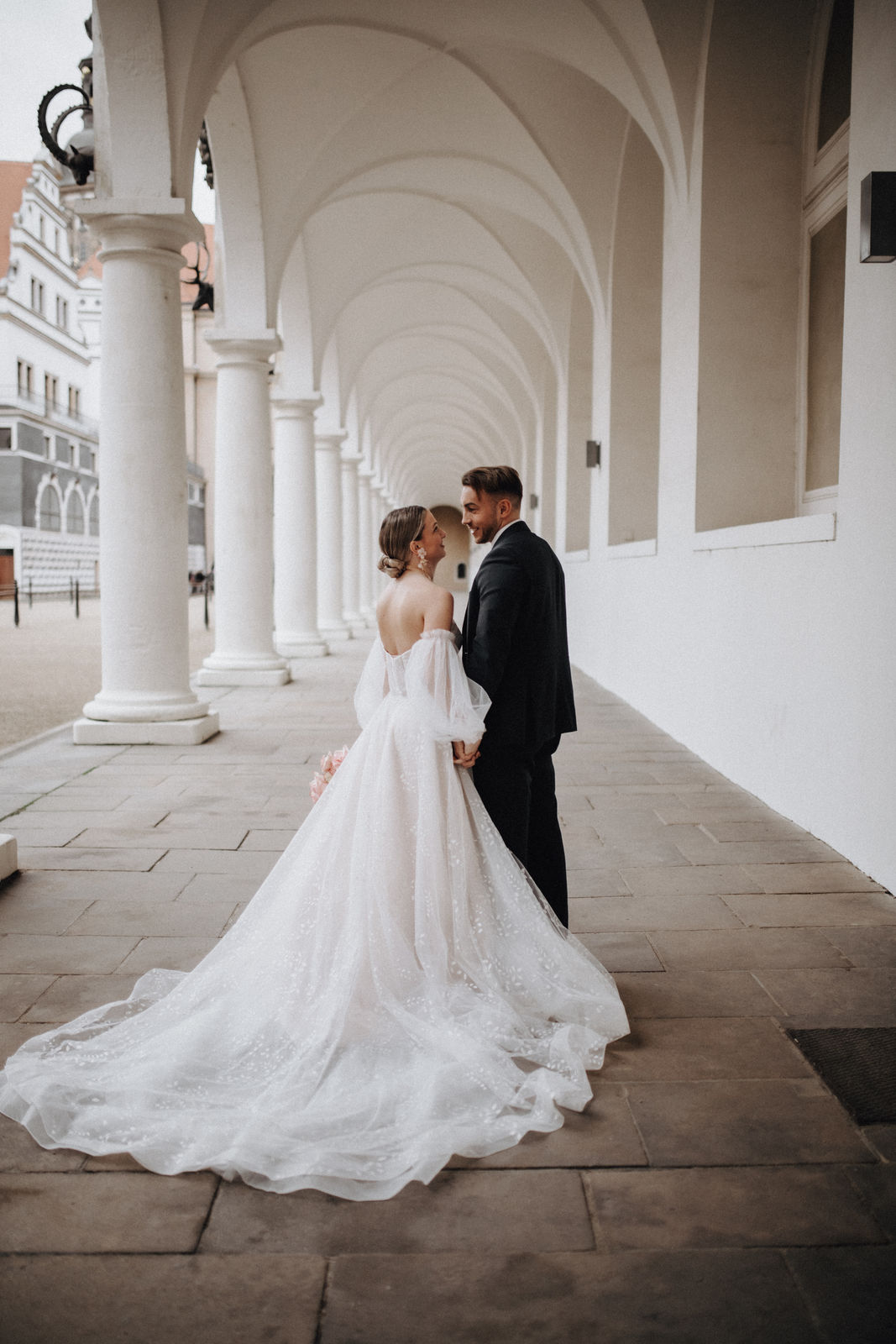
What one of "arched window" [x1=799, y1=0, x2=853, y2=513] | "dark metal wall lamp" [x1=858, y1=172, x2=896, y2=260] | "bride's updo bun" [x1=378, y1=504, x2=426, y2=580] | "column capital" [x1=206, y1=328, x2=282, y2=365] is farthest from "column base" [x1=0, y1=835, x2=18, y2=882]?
"column capital" [x1=206, y1=328, x2=282, y2=365]

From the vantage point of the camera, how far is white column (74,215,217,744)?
7633 millimetres

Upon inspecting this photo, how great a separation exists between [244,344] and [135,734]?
504 cm

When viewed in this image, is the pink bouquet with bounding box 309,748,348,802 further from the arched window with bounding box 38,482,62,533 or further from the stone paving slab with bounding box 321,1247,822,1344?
the arched window with bounding box 38,482,62,533

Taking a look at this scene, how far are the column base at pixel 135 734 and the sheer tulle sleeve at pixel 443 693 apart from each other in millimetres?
4987

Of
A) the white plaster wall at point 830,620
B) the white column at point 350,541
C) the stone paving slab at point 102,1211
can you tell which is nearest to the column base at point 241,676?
the white plaster wall at point 830,620

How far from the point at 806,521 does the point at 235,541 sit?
702 centimetres

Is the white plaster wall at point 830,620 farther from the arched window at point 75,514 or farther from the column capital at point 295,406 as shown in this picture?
the arched window at point 75,514

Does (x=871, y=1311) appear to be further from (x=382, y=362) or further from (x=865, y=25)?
(x=382, y=362)

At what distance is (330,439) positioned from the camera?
A: 19.0 metres

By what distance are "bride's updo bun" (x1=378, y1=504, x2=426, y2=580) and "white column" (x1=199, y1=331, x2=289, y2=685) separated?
827 cm

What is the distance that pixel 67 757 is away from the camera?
7.25 m

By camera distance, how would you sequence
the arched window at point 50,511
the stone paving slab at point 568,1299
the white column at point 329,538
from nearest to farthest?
the stone paving slab at point 568,1299, the white column at point 329,538, the arched window at point 50,511

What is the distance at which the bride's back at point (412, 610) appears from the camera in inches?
124

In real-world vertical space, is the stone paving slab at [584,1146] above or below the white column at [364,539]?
below
